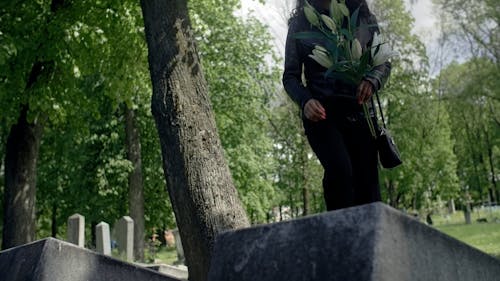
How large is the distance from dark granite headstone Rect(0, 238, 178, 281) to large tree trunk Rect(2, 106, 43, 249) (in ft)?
29.3

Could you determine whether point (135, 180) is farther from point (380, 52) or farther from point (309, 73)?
point (380, 52)

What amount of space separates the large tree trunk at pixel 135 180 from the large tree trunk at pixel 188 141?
15607mm

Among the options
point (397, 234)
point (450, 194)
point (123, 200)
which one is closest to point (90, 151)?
point (123, 200)

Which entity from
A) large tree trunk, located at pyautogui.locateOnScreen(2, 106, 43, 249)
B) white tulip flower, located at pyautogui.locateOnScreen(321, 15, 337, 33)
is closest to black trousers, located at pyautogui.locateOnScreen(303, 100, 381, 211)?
white tulip flower, located at pyautogui.locateOnScreen(321, 15, 337, 33)

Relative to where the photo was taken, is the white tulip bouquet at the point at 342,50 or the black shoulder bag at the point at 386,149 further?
the black shoulder bag at the point at 386,149

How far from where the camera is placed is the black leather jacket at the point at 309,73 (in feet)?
11.2

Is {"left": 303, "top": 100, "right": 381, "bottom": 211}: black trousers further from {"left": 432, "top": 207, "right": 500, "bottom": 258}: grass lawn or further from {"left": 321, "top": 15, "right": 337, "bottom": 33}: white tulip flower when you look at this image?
{"left": 432, "top": 207, "right": 500, "bottom": 258}: grass lawn

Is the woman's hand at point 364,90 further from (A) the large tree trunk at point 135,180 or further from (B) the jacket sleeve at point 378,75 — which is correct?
(A) the large tree trunk at point 135,180

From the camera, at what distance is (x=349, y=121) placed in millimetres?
3436

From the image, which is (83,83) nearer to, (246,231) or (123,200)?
(123,200)

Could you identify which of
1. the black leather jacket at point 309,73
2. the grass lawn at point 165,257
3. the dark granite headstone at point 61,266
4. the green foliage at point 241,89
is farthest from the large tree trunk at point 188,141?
the green foliage at point 241,89

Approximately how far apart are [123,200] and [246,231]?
78.1ft

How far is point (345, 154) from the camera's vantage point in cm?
327

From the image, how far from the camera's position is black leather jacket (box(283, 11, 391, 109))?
11.2ft
